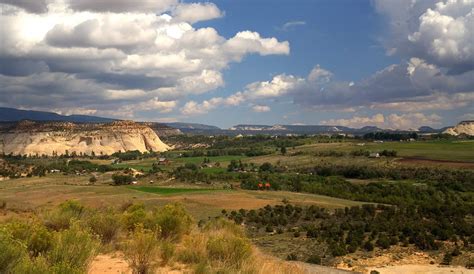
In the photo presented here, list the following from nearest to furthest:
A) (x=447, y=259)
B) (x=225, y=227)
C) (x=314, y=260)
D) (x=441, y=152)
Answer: (x=225, y=227) → (x=314, y=260) → (x=447, y=259) → (x=441, y=152)

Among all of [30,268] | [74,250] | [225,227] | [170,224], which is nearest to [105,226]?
[170,224]

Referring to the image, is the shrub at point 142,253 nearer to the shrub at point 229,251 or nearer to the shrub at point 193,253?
the shrub at point 193,253

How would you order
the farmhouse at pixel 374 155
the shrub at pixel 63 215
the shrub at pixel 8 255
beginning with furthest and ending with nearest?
the farmhouse at pixel 374 155 < the shrub at pixel 63 215 < the shrub at pixel 8 255

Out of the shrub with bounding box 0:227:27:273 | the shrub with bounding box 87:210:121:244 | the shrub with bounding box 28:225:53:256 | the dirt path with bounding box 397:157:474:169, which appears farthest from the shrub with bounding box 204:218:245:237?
the dirt path with bounding box 397:157:474:169

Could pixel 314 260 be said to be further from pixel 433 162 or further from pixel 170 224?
pixel 433 162

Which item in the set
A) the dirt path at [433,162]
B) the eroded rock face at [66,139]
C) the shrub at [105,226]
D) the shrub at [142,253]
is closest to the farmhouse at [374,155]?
the dirt path at [433,162]

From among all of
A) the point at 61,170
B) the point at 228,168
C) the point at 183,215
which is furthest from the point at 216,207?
the point at 61,170

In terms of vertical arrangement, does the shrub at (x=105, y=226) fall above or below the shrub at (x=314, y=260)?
above

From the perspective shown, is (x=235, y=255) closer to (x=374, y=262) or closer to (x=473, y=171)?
(x=374, y=262)
